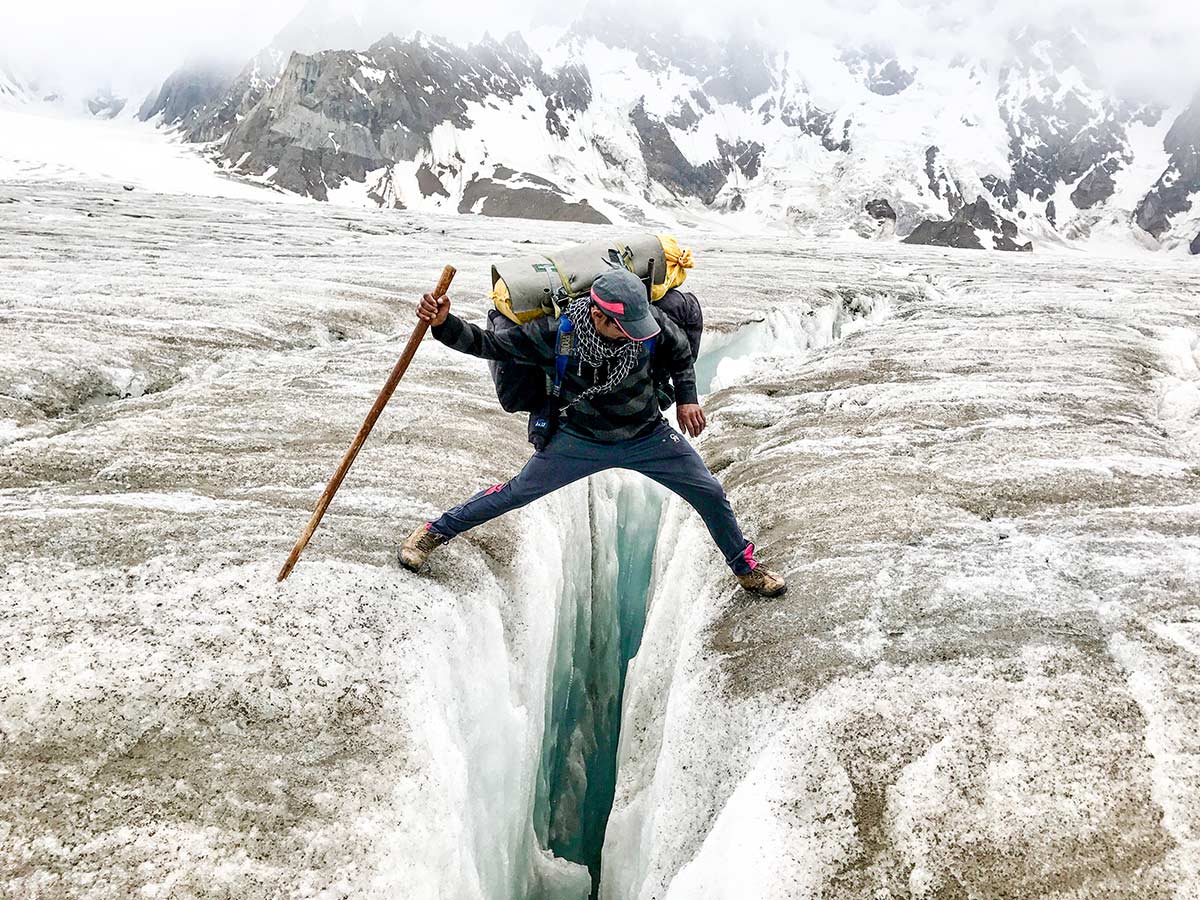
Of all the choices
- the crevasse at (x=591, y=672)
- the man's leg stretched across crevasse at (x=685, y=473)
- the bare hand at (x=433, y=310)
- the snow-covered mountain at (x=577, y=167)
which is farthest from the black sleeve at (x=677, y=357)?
the snow-covered mountain at (x=577, y=167)

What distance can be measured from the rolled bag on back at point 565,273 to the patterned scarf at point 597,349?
184 mm

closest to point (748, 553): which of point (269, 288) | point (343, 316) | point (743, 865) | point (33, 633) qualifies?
point (743, 865)

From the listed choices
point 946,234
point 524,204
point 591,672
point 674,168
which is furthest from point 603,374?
point 674,168

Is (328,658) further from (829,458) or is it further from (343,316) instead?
(343,316)

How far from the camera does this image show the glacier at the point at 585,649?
348cm

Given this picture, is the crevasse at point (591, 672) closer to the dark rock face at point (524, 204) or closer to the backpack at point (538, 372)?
A: the backpack at point (538, 372)

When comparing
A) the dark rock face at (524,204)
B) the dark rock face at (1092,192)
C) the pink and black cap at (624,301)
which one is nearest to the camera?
the pink and black cap at (624,301)

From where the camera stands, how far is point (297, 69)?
152625mm

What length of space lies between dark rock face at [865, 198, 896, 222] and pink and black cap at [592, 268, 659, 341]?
16965cm

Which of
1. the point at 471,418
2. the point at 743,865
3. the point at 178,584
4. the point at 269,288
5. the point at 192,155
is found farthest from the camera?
the point at 192,155

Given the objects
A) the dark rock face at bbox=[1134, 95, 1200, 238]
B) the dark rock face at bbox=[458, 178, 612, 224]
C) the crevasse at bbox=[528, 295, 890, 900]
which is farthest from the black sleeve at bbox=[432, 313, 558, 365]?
the dark rock face at bbox=[1134, 95, 1200, 238]

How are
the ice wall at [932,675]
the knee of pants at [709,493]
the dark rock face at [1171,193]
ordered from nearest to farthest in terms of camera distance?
the ice wall at [932,675]
the knee of pants at [709,493]
the dark rock face at [1171,193]

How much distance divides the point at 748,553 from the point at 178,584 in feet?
13.0

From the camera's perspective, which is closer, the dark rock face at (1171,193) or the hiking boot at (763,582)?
the hiking boot at (763,582)
